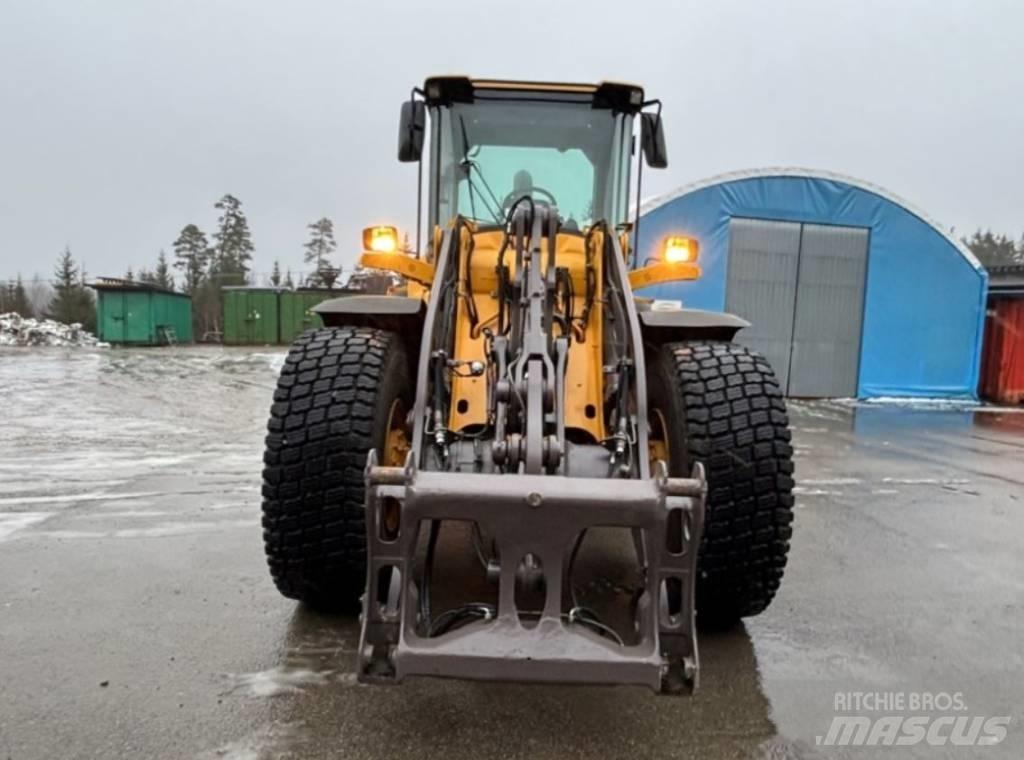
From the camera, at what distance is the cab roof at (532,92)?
157 inches

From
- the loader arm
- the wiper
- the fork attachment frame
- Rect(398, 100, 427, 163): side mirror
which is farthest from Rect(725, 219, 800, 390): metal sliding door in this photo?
the fork attachment frame

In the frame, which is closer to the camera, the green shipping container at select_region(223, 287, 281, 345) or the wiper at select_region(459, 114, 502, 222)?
the wiper at select_region(459, 114, 502, 222)

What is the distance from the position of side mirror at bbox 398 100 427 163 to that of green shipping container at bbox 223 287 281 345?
95.6ft

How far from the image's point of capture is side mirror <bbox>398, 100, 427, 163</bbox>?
13.0 feet

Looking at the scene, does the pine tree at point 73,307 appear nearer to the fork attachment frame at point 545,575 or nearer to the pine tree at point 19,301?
the pine tree at point 19,301

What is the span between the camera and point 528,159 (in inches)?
166

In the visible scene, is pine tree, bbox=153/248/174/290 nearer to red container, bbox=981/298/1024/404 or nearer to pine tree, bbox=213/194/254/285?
pine tree, bbox=213/194/254/285

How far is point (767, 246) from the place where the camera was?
14242mm

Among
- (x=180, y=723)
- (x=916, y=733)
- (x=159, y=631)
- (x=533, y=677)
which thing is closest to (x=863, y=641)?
(x=916, y=733)

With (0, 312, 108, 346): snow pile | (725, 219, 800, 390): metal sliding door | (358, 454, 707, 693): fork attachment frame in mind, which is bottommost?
(0, 312, 108, 346): snow pile

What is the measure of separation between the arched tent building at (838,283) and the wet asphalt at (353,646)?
329 inches

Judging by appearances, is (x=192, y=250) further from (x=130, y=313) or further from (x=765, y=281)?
(x=765, y=281)

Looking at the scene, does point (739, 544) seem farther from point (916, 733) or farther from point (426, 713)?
point (426, 713)

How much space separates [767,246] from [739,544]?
12.5m
